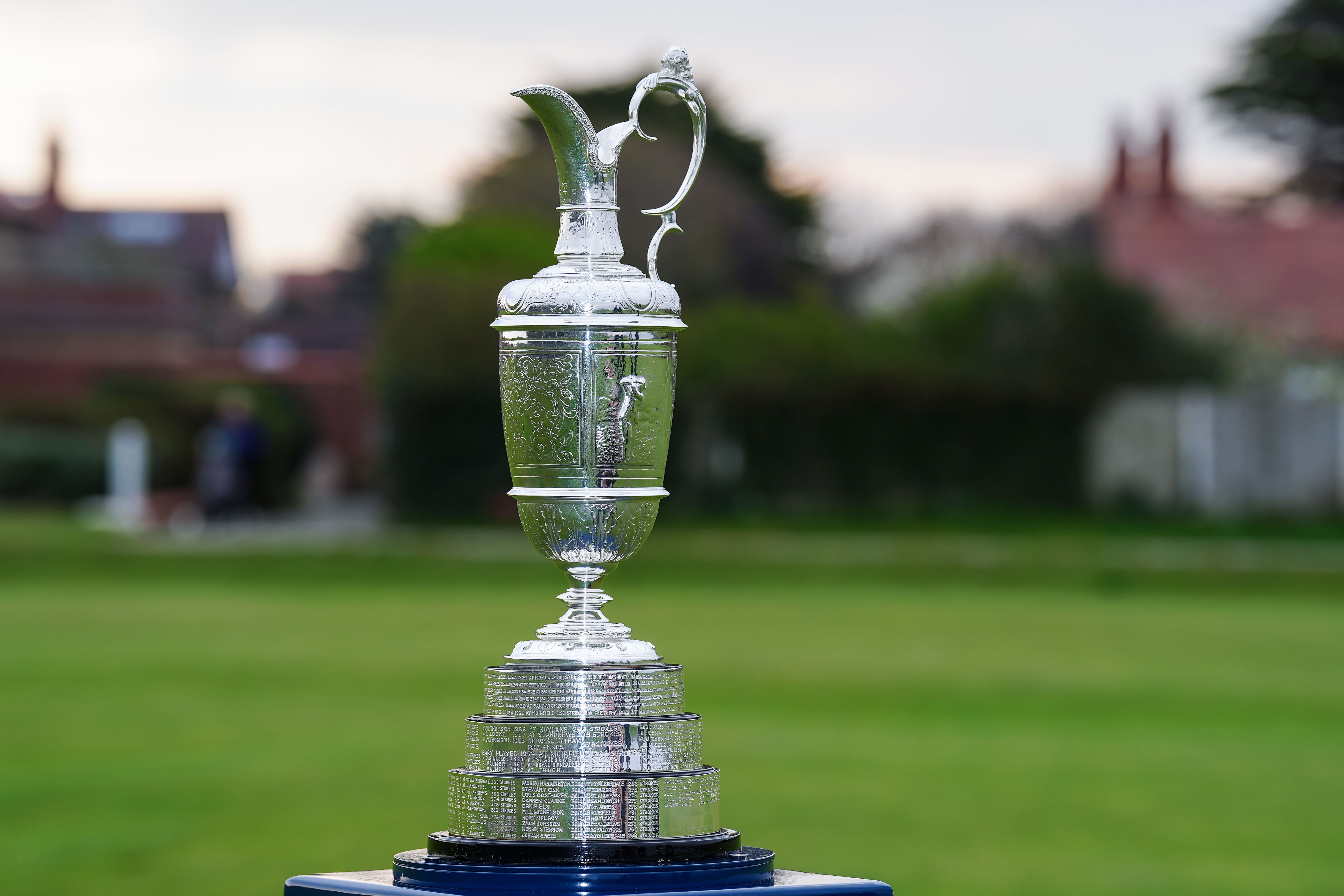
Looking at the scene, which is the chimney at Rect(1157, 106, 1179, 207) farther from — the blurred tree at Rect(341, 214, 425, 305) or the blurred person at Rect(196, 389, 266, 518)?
the blurred person at Rect(196, 389, 266, 518)

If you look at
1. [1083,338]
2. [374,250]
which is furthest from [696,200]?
[1083,338]

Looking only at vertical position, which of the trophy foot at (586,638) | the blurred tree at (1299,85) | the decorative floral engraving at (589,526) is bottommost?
the trophy foot at (586,638)

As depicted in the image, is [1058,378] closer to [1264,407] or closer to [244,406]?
[1264,407]

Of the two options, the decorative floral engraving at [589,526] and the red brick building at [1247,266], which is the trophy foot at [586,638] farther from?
the red brick building at [1247,266]

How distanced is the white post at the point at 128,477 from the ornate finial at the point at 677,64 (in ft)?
87.4

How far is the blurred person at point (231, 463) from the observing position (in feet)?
95.6

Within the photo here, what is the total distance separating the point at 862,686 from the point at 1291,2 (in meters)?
45.0

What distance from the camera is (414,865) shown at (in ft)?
9.95

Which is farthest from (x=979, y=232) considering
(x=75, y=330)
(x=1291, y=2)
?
(x=75, y=330)

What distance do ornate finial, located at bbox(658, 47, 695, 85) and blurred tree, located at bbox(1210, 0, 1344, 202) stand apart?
52916 millimetres

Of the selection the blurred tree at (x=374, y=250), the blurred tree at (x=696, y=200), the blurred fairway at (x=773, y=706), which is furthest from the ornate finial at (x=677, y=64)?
the blurred tree at (x=374, y=250)

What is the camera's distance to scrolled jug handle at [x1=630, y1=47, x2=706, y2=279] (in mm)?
3148

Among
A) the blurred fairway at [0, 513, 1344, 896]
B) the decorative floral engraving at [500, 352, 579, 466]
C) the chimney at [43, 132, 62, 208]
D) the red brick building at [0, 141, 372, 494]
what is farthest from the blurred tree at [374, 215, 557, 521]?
the decorative floral engraving at [500, 352, 579, 466]

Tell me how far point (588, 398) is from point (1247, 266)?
48833 mm
